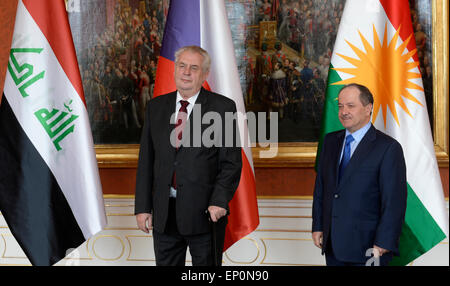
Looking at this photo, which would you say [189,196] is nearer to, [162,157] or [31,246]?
[162,157]

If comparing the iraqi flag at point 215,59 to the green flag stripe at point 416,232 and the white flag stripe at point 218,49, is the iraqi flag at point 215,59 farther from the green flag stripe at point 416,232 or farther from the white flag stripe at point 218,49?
the green flag stripe at point 416,232

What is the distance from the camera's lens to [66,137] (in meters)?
2.95

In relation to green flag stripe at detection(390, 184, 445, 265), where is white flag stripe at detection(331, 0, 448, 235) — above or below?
above

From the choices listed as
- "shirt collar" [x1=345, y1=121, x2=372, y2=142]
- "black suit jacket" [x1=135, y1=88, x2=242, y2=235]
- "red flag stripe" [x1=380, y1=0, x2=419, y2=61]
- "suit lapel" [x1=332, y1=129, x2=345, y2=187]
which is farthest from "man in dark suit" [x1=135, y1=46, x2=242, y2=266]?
"red flag stripe" [x1=380, y1=0, x2=419, y2=61]

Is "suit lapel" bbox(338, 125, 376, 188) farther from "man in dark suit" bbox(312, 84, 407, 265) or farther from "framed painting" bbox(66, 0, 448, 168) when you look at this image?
"framed painting" bbox(66, 0, 448, 168)

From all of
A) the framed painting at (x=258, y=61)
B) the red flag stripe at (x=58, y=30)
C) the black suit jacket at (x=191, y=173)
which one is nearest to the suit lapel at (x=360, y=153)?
the black suit jacket at (x=191, y=173)

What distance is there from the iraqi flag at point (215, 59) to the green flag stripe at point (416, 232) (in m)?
0.97

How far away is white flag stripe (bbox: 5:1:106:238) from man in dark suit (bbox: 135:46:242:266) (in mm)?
660

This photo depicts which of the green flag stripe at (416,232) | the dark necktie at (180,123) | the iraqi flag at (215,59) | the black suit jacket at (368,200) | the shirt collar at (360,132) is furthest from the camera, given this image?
the iraqi flag at (215,59)

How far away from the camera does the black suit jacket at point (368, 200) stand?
2164 mm

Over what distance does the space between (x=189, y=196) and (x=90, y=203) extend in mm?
951

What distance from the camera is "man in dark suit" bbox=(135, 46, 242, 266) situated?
2359mm

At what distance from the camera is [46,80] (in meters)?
2.93

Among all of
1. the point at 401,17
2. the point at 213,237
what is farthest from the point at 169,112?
the point at 401,17
